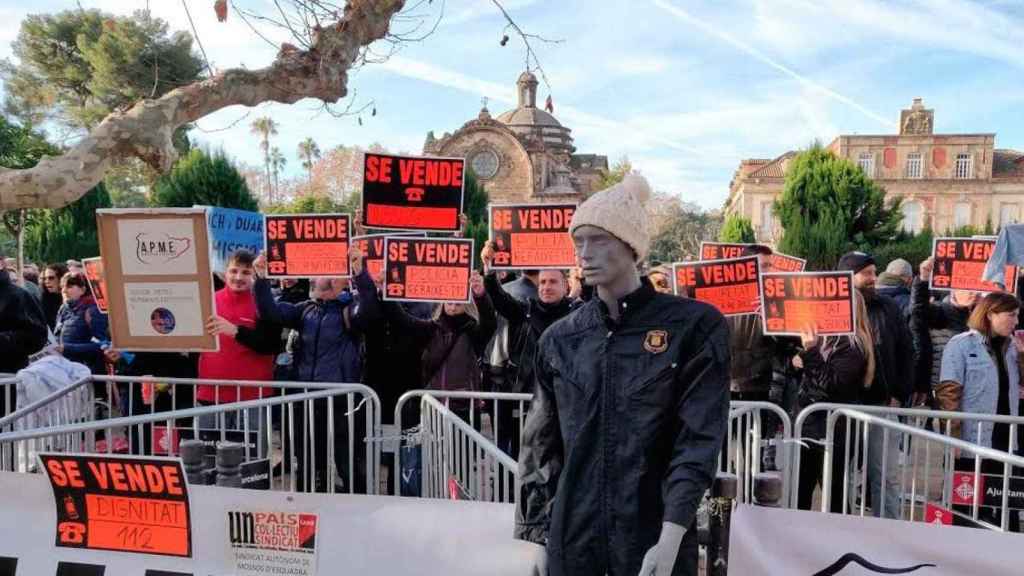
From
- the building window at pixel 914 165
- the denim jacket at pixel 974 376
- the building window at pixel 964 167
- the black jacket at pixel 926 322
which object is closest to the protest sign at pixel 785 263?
the black jacket at pixel 926 322

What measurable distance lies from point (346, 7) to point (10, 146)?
36.7 m

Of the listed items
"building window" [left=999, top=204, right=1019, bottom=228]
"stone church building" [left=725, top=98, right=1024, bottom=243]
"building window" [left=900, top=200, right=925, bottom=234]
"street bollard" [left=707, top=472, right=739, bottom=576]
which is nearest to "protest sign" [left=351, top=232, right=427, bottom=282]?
"street bollard" [left=707, top=472, right=739, bottom=576]

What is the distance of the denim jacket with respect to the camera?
5.73 m

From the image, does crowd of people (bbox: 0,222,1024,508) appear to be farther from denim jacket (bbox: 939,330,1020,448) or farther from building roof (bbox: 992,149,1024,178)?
building roof (bbox: 992,149,1024,178)

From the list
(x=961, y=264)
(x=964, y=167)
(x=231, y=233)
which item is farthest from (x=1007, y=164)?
(x=231, y=233)

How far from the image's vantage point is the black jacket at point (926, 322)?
7434 mm

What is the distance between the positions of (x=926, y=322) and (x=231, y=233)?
757 centimetres

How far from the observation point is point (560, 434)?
2.69 meters

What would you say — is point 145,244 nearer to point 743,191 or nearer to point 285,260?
point 285,260

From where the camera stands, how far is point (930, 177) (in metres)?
76.8

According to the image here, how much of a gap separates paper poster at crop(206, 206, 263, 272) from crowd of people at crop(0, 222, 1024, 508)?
271 centimetres

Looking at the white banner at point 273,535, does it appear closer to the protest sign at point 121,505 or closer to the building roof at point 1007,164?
the protest sign at point 121,505

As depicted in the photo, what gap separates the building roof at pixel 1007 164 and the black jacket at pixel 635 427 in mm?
86743

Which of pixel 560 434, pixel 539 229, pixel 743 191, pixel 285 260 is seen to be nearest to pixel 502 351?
pixel 539 229
